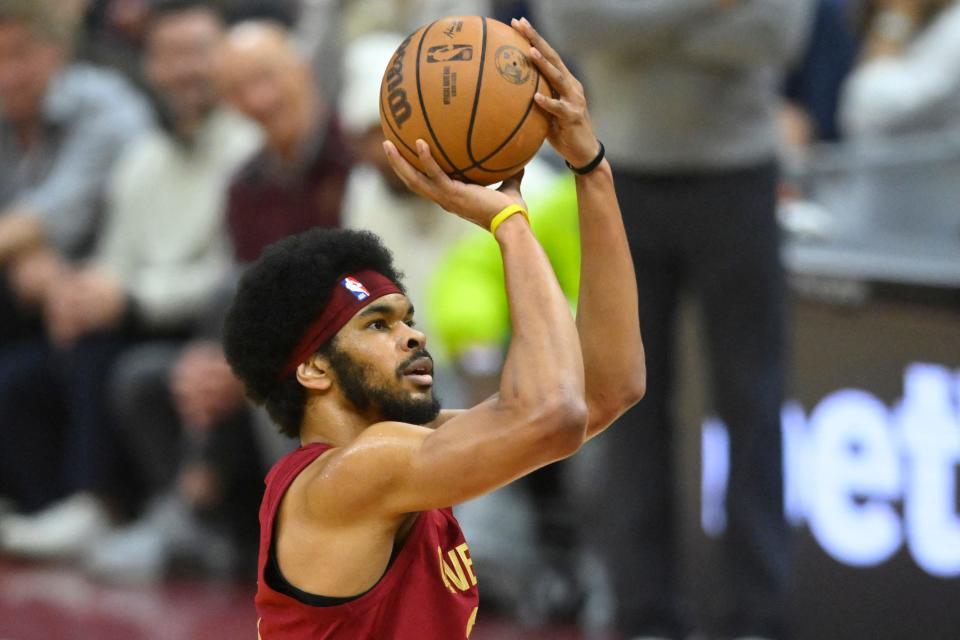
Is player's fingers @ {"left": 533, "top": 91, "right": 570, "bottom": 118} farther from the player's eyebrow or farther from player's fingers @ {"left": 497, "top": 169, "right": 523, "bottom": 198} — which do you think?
the player's eyebrow

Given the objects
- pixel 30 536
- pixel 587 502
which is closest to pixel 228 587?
pixel 30 536

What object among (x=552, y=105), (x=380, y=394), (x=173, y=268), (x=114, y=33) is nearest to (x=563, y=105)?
(x=552, y=105)

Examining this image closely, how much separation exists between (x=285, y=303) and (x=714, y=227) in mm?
1973

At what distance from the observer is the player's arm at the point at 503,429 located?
102 inches

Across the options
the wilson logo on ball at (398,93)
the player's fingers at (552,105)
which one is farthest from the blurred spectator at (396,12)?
the player's fingers at (552,105)

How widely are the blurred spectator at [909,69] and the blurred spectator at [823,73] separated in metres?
0.51

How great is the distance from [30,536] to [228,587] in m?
1.20

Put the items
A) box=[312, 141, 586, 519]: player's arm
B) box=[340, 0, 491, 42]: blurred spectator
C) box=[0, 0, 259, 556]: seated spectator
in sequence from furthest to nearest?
box=[340, 0, 491, 42]: blurred spectator → box=[0, 0, 259, 556]: seated spectator → box=[312, 141, 586, 519]: player's arm

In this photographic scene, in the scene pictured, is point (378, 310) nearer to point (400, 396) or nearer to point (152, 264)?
point (400, 396)

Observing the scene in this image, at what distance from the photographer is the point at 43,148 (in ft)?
24.0

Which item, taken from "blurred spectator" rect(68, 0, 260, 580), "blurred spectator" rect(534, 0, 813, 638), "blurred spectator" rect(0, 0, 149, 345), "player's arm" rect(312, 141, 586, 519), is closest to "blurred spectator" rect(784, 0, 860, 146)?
"blurred spectator" rect(534, 0, 813, 638)

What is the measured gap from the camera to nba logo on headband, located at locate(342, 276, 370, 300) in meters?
2.87

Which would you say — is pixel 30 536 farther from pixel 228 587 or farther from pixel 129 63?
pixel 129 63

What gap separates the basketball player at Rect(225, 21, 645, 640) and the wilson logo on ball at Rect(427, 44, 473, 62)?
0.11 m
